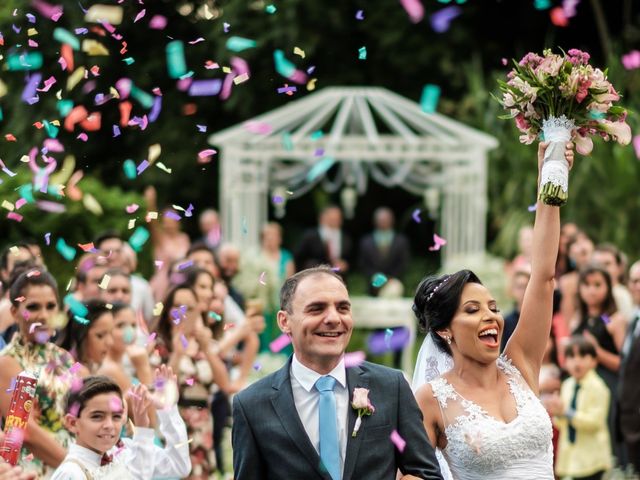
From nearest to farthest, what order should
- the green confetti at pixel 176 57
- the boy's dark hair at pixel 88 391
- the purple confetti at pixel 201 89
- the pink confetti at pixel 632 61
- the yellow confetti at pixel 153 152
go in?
the boy's dark hair at pixel 88 391 < the yellow confetti at pixel 153 152 < the green confetti at pixel 176 57 < the pink confetti at pixel 632 61 < the purple confetti at pixel 201 89

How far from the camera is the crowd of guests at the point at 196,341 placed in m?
7.26

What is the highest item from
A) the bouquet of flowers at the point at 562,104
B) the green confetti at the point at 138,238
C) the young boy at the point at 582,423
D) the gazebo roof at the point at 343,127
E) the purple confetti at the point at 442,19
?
the purple confetti at the point at 442,19

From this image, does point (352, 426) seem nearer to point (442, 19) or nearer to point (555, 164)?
point (555, 164)

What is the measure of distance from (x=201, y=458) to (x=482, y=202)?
1114 centimetres

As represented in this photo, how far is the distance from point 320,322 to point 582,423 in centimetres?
536

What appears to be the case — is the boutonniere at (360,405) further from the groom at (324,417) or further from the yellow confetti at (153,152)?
the yellow confetti at (153,152)

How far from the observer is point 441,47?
24094 mm

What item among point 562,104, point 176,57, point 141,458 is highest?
point 176,57

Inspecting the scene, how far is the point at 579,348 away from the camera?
10.3 meters

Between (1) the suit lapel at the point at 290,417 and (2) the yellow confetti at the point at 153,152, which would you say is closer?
(1) the suit lapel at the point at 290,417

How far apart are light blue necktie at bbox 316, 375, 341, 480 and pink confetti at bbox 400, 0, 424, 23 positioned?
1801 cm

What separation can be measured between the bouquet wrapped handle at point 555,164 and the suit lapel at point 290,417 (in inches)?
55.8

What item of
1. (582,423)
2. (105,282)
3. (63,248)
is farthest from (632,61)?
(105,282)

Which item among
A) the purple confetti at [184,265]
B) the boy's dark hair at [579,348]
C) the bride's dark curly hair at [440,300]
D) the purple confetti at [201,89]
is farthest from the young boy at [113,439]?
the purple confetti at [201,89]
